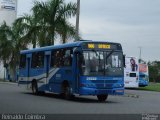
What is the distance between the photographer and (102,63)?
22562 mm

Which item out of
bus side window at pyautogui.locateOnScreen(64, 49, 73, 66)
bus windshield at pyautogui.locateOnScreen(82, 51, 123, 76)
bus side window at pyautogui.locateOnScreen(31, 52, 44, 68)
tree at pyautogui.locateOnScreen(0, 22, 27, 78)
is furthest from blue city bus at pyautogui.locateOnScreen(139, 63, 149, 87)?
bus windshield at pyautogui.locateOnScreen(82, 51, 123, 76)

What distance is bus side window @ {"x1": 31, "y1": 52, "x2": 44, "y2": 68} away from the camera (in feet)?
90.4

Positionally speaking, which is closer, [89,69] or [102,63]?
[89,69]

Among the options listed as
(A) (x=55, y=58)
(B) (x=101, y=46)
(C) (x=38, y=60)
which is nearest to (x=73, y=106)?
(B) (x=101, y=46)

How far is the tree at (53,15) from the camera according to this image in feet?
129

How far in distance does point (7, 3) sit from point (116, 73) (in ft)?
181

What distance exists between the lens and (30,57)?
2947 centimetres

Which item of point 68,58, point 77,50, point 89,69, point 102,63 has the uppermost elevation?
point 77,50

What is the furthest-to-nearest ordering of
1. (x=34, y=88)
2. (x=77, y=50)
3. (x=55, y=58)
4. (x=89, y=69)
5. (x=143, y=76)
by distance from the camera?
(x=143, y=76) → (x=34, y=88) → (x=55, y=58) → (x=77, y=50) → (x=89, y=69)

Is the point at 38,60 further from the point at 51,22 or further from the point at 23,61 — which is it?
the point at 51,22

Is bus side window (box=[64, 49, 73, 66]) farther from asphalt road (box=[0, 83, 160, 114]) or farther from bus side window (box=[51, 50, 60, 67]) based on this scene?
asphalt road (box=[0, 83, 160, 114])

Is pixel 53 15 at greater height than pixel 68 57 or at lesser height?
greater

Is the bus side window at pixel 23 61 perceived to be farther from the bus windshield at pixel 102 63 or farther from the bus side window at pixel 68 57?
the bus windshield at pixel 102 63

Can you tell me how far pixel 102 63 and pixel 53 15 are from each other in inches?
706
